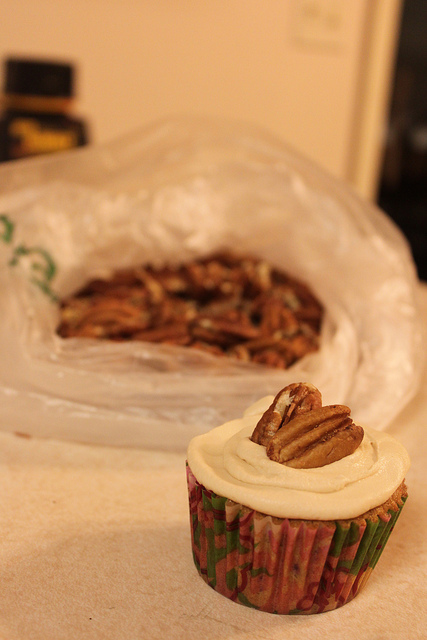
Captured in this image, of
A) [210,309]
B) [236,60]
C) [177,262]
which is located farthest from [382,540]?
[236,60]

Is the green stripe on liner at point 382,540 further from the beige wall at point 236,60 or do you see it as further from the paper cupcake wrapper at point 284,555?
the beige wall at point 236,60

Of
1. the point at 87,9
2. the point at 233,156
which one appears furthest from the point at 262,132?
the point at 87,9

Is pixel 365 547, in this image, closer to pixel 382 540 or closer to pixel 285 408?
pixel 382 540

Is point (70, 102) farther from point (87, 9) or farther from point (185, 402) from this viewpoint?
point (185, 402)

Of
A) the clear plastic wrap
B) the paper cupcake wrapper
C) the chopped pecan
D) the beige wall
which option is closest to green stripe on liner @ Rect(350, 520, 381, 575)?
the paper cupcake wrapper

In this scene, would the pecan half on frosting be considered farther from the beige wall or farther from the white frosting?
the beige wall

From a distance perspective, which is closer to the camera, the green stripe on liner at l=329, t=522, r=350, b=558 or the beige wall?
the green stripe on liner at l=329, t=522, r=350, b=558
